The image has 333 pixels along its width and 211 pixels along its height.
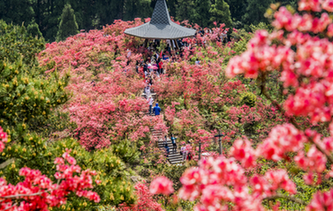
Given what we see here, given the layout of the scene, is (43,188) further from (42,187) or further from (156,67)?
(156,67)

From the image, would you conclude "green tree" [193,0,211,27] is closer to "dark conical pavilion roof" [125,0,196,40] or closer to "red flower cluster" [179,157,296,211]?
"dark conical pavilion roof" [125,0,196,40]

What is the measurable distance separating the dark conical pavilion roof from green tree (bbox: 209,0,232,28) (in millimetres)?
11729

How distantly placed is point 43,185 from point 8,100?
2.33m

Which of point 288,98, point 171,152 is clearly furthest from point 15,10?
point 288,98

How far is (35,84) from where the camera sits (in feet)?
20.4

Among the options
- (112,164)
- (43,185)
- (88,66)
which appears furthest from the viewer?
(88,66)

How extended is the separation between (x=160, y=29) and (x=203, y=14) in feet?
46.1

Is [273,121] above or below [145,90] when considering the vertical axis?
below

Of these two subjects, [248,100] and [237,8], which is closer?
[248,100]

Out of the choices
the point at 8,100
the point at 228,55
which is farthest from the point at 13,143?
the point at 228,55

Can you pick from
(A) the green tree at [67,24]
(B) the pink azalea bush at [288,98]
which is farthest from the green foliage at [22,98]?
(A) the green tree at [67,24]

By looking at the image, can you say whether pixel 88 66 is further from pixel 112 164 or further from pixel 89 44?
pixel 112 164

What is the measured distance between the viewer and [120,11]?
41.2 m

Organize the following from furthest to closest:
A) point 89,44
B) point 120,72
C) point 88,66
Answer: point 89,44 → point 88,66 → point 120,72
